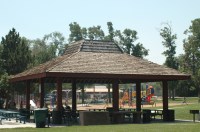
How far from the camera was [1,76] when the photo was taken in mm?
41719

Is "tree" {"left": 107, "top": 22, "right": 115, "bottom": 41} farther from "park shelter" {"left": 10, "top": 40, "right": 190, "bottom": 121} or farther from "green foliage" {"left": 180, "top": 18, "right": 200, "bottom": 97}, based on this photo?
"park shelter" {"left": 10, "top": 40, "right": 190, "bottom": 121}

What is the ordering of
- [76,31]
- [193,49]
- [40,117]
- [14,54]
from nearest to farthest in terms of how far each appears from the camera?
[40,117] → [14,54] → [193,49] → [76,31]

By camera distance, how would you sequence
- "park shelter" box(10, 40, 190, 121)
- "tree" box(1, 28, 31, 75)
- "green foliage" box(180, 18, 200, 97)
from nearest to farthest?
"park shelter" box(10, 40, 190, 121), "tree" box(1, 28, 31, 75), "green foliage" box(180, 18, 200, 97)

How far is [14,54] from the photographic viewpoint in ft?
149

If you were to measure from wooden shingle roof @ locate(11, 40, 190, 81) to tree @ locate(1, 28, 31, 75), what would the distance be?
16.6 meters

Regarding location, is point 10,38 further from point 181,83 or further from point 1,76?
point 181,83

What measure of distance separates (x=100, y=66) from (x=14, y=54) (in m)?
23.2

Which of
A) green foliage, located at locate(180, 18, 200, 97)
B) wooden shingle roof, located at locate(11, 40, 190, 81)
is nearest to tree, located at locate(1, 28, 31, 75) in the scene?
wooden shingle roof, located at locate(11, 40, 190, 81)

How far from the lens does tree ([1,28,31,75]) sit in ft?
147

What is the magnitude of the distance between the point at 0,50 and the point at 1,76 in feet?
26.2

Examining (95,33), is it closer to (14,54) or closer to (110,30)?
(110,30)

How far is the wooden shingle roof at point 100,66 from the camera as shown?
22.7 metres

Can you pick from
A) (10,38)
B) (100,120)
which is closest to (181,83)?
(10,38)

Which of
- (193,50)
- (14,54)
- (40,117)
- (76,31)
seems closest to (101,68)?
(40,117)
